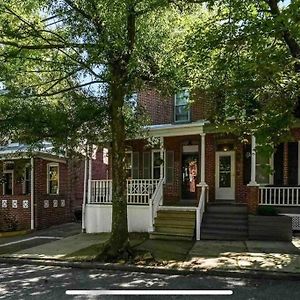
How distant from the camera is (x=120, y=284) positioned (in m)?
8.29

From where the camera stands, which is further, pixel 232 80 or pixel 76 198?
pixel 76 198

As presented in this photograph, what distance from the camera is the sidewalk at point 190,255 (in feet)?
31.4

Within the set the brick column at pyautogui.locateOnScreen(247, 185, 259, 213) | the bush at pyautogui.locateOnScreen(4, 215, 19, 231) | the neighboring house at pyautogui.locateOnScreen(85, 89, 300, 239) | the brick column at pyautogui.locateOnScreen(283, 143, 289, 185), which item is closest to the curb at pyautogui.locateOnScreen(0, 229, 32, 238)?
the bush at pyautogui.locateOnScreen(4, 215, 19, 231)

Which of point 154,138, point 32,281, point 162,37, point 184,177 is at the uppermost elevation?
point 162,37

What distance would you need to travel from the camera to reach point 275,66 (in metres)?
8.21

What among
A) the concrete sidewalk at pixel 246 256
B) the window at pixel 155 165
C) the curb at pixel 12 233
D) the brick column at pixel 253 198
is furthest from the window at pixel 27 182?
the brick column at pixel 253 198

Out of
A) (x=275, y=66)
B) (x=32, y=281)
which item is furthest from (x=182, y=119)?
(x=32, y=281)

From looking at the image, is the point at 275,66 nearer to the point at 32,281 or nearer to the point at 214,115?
the point at 214,115

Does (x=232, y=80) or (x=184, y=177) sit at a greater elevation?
(x=232, y=80)

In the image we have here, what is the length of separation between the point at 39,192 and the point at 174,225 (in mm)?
7824

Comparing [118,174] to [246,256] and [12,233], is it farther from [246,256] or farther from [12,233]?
[12,233]

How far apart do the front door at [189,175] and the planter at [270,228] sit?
13.3 feet

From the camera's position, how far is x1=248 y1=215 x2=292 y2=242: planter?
13.8 m

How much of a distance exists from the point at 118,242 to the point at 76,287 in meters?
3.08
